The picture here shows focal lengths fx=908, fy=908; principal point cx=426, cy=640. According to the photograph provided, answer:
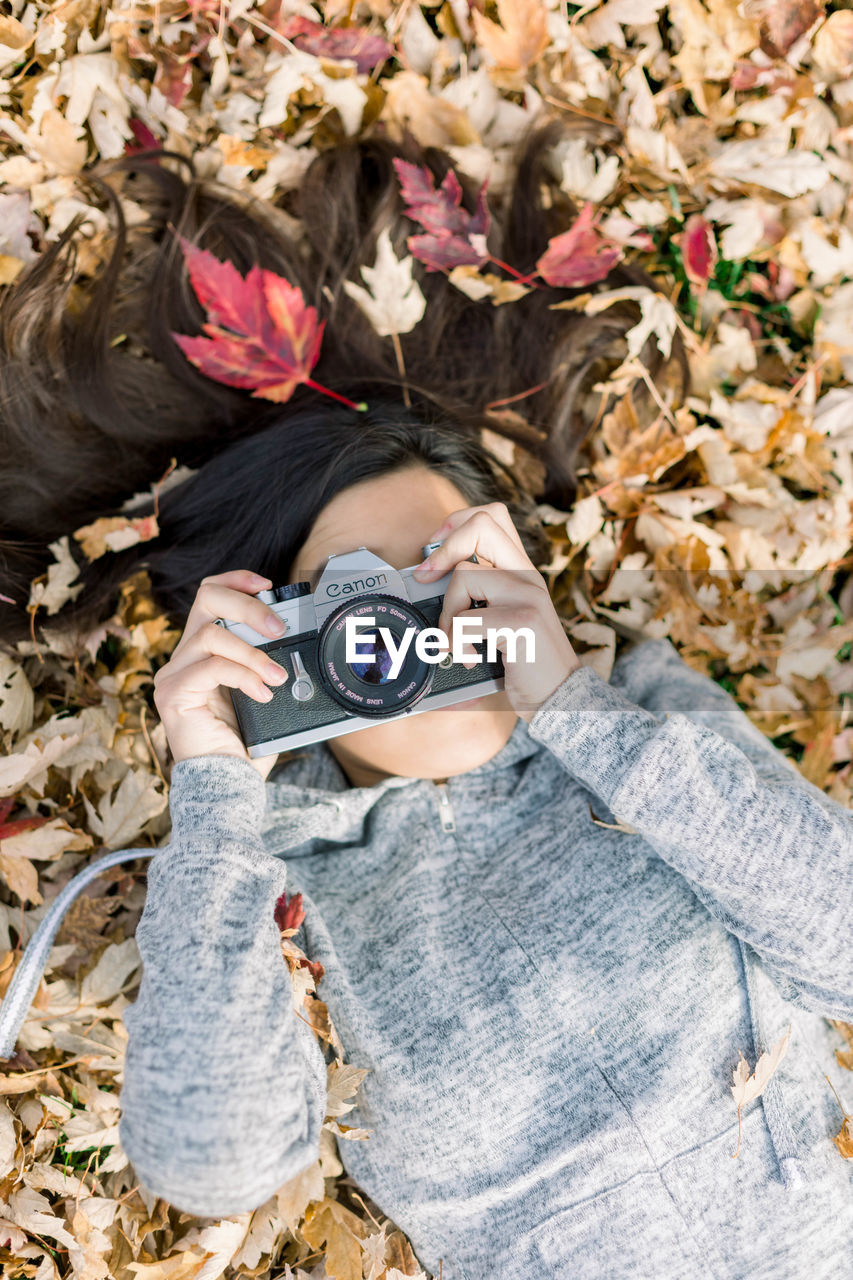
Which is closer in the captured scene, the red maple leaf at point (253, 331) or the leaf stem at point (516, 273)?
the red maple leaf at point (253, 331)

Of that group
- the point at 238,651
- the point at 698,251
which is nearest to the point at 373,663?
the point at 238,651

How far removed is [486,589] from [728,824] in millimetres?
431

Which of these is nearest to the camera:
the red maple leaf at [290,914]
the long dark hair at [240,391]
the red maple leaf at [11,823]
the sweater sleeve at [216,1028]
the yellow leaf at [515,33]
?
the sweater sleeve at [216,1028]

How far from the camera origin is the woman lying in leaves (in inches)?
43.3

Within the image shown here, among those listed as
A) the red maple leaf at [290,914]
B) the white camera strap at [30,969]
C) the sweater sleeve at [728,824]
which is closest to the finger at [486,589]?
the sweater sleeve at [728,824]

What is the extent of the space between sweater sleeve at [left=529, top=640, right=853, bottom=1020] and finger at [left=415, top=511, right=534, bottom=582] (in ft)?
0.59

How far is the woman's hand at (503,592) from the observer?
1.14 m

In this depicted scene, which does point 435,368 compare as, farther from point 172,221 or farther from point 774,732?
point 774,732

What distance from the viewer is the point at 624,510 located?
1.70 m

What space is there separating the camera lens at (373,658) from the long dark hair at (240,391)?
31 centimetres

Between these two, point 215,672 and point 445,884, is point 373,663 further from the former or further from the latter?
point 445,884

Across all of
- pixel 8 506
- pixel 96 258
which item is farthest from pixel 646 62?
pixel 8 506

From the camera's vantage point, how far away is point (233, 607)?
3.70 feet
